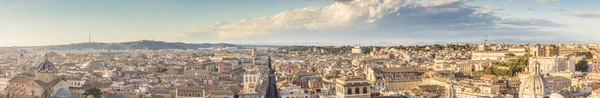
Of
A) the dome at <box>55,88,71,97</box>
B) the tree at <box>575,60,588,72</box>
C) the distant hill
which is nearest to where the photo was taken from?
the dome at <box>55,88,71,97</box>

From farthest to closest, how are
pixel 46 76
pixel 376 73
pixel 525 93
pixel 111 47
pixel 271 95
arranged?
pixel 111 47, pixel 376 73, pixel 271 95, pixel 46 76, pixel 525 93

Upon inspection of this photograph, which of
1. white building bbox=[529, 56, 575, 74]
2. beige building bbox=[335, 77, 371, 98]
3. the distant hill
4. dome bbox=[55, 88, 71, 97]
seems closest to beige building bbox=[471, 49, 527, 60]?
white building bbox=[529, 56, 575, 74]

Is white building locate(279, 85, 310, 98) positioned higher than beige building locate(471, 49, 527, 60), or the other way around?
beige building locate(471, 49, 527, 60)

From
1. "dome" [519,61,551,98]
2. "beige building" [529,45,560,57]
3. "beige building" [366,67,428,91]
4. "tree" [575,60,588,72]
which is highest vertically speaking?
"beige building" [529,45,560,57]

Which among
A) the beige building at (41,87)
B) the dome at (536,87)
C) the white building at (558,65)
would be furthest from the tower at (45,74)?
the white building at (558,65)

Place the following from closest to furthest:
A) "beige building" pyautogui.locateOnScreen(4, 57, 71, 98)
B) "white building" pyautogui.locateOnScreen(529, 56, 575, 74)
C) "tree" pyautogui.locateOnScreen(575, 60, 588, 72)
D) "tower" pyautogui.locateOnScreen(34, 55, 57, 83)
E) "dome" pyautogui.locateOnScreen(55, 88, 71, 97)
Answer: "dome" pyautogui.locateOnScreen(55, 88, 71, 97)
"beige building" pyautogui.locateOnScreen(4, 57, 71, 98)
"tower" pyautogui.locateOnScreen(34, 55, 57, 83)
"white building" pyautogui.locateOnScreen(529, 56, 575, 74)
"tree" pyautogui.locateOnScreen(575, 60, 588, 72)

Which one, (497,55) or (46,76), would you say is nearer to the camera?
(46,76)

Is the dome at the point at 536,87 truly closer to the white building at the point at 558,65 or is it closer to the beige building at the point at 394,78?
the beige building at the point at 394,78

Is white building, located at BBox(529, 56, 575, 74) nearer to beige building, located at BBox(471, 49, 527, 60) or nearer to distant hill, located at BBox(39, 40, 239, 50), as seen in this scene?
beige building, located at BBox(471, 49, 527, 60)

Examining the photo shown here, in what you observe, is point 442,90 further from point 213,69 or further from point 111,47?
point 111,47

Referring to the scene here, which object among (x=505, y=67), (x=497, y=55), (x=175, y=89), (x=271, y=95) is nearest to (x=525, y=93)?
(x=175, y=89)

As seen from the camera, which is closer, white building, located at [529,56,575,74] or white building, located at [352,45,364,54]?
white building, located at [529,56,575,74]
